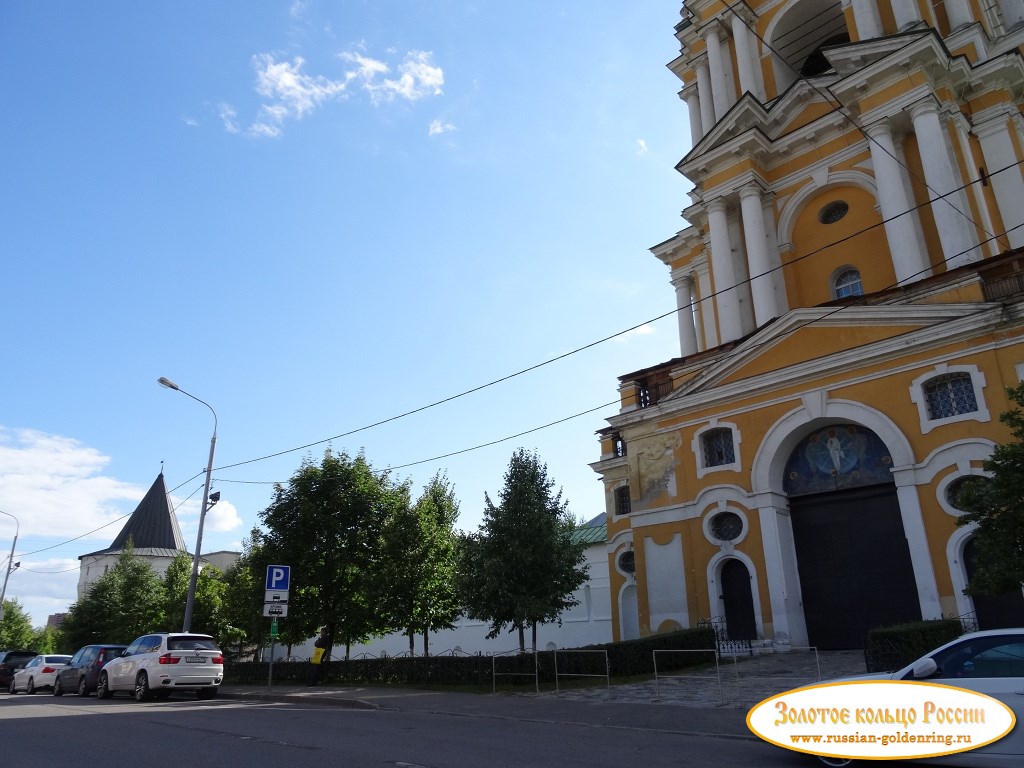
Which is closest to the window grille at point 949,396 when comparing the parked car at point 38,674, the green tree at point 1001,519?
the green tree at point 1001,519

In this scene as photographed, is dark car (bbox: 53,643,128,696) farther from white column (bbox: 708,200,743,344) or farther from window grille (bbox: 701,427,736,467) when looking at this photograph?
white column (bbox: 708,200,743,344)

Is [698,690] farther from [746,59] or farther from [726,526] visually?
[746,59]

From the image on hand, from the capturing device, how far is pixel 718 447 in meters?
23.3

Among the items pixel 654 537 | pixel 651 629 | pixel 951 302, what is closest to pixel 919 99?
pixel 951 302

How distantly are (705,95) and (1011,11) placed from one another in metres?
12.2

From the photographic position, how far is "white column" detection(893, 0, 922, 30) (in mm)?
26656

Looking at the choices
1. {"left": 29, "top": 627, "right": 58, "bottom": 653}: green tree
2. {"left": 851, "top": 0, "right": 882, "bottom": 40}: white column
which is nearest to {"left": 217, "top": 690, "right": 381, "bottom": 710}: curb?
{"left": 851, "top": 0, "right": 882, "bottom": 40}: white column

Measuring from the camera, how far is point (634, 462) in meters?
25.2

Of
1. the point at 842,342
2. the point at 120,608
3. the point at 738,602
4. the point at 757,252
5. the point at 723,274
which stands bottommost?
the point at 738,602

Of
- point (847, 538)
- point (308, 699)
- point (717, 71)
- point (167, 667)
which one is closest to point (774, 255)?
point (717, 71)

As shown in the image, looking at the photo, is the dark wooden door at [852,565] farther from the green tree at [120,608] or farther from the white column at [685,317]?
the green tree at [120,608]

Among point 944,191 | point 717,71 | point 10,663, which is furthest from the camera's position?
point 717,71

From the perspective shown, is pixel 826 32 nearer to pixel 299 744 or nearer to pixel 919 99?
pixel 919 99

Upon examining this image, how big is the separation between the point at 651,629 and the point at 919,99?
64.5ft
